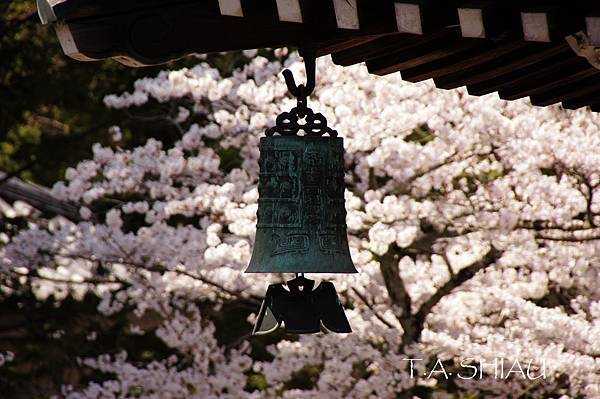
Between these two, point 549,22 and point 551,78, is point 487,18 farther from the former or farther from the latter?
point 551,78

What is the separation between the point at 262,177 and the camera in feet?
13.0

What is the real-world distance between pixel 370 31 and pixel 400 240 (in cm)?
421

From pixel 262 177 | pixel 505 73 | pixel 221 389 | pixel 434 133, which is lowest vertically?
pixel 221 389

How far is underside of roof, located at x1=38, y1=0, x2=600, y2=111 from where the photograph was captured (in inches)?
110

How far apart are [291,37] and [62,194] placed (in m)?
5.95

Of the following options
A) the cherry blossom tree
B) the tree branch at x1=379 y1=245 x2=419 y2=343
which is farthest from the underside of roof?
the tree branch at x1=379 y1=245 x2=419 y2=343

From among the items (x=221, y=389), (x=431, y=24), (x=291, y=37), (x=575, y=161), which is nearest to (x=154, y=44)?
(x=291, y=37)

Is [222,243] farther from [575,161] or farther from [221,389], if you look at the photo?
[575,161]

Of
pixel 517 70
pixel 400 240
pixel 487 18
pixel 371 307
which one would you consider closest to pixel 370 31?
pixel 487 18

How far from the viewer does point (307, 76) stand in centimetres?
370

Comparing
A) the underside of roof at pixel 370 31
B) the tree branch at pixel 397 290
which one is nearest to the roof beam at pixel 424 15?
the underside of roof at pixel 370 31

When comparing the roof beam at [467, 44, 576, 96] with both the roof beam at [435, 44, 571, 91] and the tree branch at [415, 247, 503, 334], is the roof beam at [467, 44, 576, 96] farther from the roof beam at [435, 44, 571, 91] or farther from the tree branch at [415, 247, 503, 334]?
the tree branch at [415, 247, 503, 334]

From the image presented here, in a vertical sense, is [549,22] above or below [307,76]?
below

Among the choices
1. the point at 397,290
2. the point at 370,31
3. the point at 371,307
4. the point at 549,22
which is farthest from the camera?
the point at 371,307
